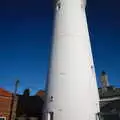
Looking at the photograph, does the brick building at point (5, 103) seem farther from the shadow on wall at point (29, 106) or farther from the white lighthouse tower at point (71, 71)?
the white lighthouse tower at point (71, 71)

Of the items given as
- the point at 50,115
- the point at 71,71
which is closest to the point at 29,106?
the point at 50,115

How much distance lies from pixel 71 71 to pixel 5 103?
486 inches

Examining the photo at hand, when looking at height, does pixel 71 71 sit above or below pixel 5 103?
above

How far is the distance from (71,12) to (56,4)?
1.63 m

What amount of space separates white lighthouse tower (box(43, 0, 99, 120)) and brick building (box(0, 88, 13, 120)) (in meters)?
10.5

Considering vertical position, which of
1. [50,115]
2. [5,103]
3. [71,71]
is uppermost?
[71,71]

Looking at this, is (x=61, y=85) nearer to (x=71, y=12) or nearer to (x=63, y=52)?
(x=63, y=52)

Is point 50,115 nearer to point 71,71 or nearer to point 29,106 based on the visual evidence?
point 71,71

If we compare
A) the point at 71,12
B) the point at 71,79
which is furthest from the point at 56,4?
the point at 71,79

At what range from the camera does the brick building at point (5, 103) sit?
19750mm

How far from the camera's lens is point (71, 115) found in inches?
378

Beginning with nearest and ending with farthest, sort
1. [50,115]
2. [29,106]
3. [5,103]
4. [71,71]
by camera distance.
A: [50,115]
[71,71]
[5,103]
[29,106]

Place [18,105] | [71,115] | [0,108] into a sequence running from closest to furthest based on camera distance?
[71,115] < [0,108] < [18,105]

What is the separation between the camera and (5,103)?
20.3 m
